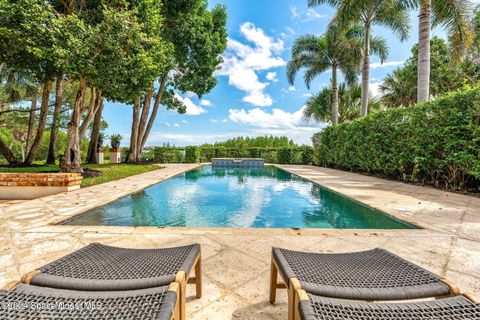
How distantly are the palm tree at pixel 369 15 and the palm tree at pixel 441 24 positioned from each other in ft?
10.4

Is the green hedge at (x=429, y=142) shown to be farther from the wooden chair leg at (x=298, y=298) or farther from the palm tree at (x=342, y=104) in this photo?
the palm tree at (x=342, y=104)

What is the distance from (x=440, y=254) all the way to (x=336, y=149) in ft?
39.5

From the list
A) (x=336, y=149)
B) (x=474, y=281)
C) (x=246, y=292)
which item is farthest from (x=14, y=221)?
(x=336, y=149)

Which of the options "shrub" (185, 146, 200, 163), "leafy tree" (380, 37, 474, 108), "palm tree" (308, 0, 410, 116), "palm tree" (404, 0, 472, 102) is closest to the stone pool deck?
"palm tree" (404, 0, 472, 102)

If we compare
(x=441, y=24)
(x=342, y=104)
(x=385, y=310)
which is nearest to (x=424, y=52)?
(x=441, y=24)

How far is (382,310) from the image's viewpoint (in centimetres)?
109

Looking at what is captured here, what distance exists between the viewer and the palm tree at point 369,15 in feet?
36.9

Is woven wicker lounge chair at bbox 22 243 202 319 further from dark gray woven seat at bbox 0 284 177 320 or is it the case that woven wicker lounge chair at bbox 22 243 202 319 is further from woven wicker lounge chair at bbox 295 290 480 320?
woven wicker lounge chair at bbox 295 290 480 320

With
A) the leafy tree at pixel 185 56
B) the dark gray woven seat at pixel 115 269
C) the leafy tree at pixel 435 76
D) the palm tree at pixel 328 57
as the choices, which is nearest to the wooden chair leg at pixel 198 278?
the dark gray woven seat at pixel 115 269

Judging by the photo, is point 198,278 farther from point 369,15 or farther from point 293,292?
point 369,15

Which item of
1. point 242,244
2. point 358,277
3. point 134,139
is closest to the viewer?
point 358,277

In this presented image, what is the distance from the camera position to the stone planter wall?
5852 mm

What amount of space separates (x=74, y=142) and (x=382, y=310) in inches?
394

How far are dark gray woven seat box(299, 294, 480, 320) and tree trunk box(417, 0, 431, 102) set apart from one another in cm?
952
